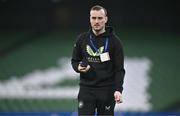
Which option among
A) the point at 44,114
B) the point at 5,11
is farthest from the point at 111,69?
the point at 5,11

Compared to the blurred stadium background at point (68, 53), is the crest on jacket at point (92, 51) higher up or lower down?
higher up

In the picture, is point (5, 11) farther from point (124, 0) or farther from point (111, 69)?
point (111, 69)

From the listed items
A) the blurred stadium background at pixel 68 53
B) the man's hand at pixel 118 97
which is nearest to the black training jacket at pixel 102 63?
the man's hand at pixel 118 97

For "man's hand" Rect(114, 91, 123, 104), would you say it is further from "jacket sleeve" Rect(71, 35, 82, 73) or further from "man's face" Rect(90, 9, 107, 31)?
"man's face" Rect(90, 9, 107, 31)

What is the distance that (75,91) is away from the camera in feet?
43.9

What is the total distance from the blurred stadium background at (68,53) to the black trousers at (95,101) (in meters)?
6.46

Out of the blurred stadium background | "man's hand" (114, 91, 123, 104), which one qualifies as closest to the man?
"man's hand" (114, 91, 123, 104)

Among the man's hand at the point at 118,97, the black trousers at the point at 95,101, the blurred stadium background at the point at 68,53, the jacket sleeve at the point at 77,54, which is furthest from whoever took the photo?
the blurred stadium background at the point at 68,53

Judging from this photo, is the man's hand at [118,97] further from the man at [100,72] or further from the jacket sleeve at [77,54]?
the jacket sleeve at [77,54]

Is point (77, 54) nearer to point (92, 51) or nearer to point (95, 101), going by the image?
point (92, 51)

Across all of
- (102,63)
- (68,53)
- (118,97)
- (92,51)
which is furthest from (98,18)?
(68,53)

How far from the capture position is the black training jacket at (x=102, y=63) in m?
6.66

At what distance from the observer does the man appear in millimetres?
6652

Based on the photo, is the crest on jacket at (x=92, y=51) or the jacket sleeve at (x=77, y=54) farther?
the jacket sleeve at (x=77, y=54)
